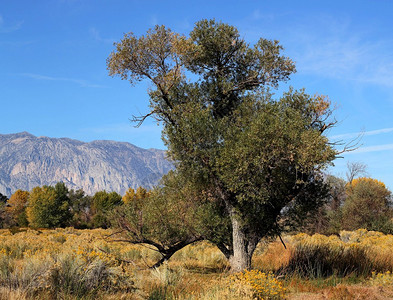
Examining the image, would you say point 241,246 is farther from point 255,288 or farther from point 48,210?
point 48,210

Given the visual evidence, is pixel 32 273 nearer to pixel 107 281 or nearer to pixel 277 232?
pixel 107 281

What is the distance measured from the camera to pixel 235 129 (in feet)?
45.9

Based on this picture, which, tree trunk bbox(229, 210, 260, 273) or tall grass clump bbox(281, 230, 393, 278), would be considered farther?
tall grass clump bbox(281, 230, 393, 278)

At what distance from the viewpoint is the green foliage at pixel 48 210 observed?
251 ft

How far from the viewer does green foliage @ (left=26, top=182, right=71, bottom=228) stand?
251ft

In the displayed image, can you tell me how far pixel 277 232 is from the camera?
15594 mm

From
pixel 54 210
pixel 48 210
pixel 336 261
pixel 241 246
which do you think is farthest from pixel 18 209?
pixel 336 261

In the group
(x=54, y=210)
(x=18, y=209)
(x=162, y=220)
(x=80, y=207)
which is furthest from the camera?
(x=80, y=207)

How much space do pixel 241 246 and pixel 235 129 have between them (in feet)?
16.4

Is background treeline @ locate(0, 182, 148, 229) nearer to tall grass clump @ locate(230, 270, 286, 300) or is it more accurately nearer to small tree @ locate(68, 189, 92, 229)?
small tree @ locate(68, 189, 92, 229)

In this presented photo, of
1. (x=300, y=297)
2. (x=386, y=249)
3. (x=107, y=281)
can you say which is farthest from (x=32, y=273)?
(x=386, y=249)

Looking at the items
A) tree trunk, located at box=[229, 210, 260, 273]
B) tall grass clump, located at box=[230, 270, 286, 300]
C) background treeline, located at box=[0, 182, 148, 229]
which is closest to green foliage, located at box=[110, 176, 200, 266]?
tree trunk, located at box=[229, 210, 260, 273]

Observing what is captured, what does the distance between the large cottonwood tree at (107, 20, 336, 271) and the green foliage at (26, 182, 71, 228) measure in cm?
6858

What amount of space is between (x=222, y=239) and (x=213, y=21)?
33.0 ft
